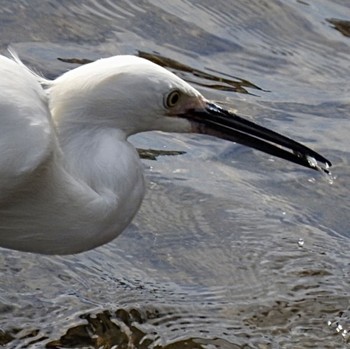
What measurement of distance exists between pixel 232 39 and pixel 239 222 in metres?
2.15

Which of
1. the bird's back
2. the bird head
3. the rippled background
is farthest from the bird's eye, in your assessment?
the rippled background

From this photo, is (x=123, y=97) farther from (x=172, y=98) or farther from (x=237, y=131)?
(x=237, y=131)

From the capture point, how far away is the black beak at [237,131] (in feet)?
14.9

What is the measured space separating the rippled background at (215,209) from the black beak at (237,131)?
2.44 ft

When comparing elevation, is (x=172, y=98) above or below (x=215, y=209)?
above

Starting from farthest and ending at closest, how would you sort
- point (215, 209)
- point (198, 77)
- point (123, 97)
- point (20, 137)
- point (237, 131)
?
1. point (198, 77)
2. point (215, 209)
3. point (237, 131)
4. point (123, 97)
5. point (20, 137)

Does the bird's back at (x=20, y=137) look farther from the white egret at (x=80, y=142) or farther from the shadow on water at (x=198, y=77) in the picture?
the shadow on water at (x=198, y=77)

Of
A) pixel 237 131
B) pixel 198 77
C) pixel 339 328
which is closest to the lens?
pixel 237 131

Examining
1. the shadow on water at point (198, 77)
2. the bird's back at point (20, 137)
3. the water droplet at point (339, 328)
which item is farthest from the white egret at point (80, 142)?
the shadow on water at point (198, 77)

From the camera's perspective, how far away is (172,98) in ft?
14.3

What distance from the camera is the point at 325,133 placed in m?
6.57

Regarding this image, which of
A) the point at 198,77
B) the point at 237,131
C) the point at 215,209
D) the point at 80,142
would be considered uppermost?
the point at 237,131

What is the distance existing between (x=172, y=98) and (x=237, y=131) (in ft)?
1.08

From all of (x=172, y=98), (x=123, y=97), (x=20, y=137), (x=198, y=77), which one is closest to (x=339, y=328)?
(x=172, y=98)
